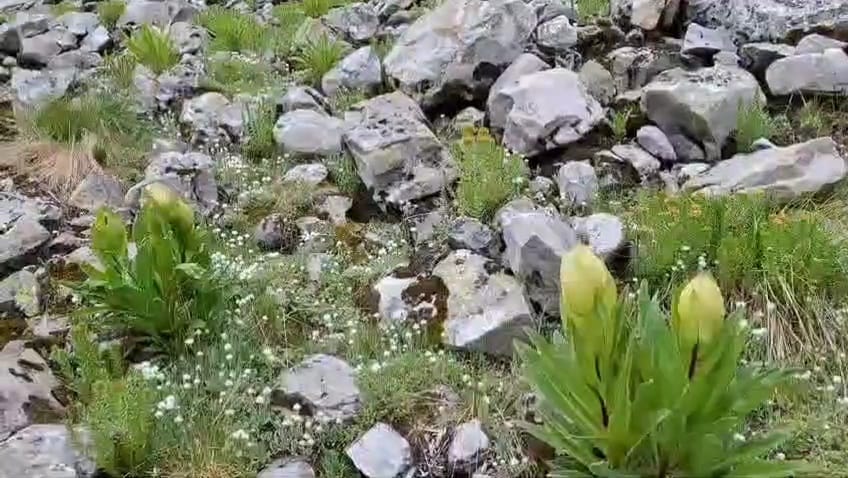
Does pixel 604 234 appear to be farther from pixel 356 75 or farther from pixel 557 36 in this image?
pixel 356 75

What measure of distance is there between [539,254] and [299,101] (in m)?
2.75

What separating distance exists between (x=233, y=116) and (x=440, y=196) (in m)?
1.82

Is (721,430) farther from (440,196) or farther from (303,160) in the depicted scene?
(303,160)

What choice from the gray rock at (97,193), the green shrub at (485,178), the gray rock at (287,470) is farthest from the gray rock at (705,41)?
the gray rock at (287,470)

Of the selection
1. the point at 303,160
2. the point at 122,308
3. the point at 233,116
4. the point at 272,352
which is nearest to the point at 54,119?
the point at 233,116

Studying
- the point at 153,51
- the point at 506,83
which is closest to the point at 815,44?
the point at 506,83

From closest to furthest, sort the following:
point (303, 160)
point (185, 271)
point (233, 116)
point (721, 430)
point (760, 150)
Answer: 1. point (721, 430)
2. point (185, 271)
3. point (760, 150)
4. point (303, 160)
5. point (233, 116)

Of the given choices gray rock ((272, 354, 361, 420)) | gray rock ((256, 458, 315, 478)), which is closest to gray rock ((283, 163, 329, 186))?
gray rock ((272, 354, 361, 420))

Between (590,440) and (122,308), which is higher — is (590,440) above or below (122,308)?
above

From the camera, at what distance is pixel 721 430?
2.77 metres

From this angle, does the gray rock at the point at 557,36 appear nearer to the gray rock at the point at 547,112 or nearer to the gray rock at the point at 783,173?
the gray rock at the point at 547,112

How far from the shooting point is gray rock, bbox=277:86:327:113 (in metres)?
6.16

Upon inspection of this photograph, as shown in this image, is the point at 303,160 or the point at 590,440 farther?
the point at 303,160

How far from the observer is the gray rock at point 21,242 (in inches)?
184
